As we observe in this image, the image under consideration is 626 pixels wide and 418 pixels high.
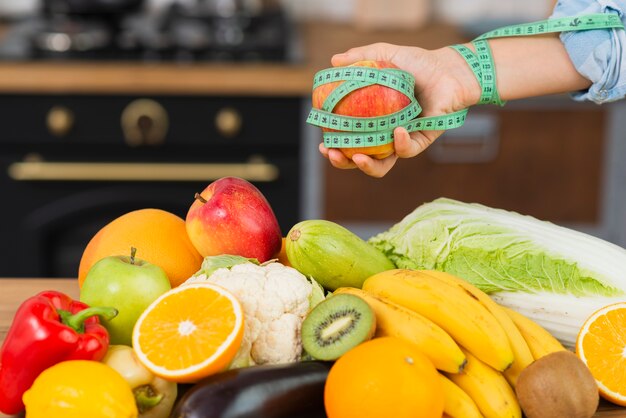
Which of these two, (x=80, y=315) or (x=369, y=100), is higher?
(x=369, y=100)

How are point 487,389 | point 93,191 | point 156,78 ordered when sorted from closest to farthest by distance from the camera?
point 487,389 → point 156,78 → point 93,191

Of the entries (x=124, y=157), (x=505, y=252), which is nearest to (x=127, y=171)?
(x=124, y=157)

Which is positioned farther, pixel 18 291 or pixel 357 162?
pixel 18 291

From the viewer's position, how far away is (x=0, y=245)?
279cm

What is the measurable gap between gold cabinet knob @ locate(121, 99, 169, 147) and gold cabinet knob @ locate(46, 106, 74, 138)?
0.51 feet

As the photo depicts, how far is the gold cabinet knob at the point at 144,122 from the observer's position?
8.82 feet

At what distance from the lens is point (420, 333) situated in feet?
3.66

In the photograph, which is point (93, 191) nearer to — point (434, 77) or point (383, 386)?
point (434, 77)

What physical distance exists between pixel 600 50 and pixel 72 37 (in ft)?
5.82

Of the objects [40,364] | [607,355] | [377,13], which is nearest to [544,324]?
[607,355]

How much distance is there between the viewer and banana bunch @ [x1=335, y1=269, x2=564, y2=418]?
110 cm

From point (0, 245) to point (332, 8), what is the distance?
4.94ft

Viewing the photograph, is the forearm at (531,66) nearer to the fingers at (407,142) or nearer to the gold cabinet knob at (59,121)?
the fingers at (407,142)

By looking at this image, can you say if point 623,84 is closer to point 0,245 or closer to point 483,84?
point 483,84
